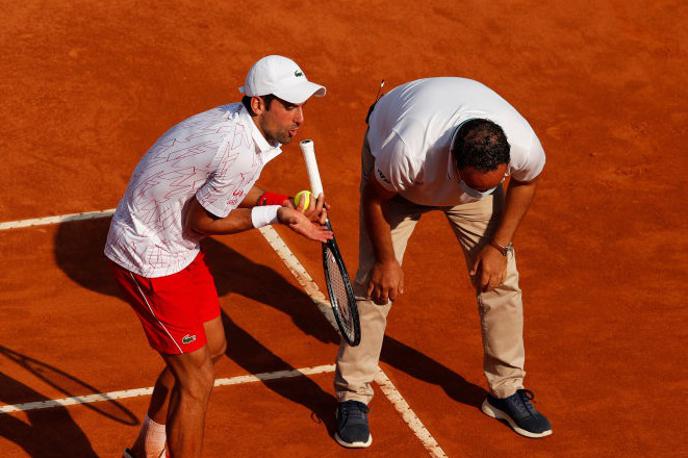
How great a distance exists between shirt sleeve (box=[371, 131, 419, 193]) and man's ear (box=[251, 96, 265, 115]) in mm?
798

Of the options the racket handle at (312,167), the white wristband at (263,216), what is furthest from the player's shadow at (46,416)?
the racket handle at (312,167)

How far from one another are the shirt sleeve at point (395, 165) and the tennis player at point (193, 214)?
44 cm

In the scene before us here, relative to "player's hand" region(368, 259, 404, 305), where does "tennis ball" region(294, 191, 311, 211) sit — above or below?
above

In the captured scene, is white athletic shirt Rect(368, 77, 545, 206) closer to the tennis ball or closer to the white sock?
the tennis ball

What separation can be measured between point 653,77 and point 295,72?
6862 mm

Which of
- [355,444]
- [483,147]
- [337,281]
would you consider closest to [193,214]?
[337,281]

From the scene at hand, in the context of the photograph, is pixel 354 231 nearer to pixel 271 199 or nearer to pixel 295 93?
pixel 271 199

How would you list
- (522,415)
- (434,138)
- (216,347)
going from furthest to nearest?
(522,415)
(216,347)
(434,138)

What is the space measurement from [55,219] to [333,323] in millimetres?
2678

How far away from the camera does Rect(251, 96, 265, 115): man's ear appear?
5.83m

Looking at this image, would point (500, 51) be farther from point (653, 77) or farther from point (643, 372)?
point (643, 372)

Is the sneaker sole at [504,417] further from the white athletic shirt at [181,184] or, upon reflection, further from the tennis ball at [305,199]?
the white athletic shirt at [181,184]

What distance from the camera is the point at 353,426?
704cm

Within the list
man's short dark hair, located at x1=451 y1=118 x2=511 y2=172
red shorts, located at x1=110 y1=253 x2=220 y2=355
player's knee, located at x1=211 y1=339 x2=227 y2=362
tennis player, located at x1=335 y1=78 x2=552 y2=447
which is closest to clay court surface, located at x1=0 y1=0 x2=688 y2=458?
tennis player, located at x1=335 y1=78 x2=552 y2=447
